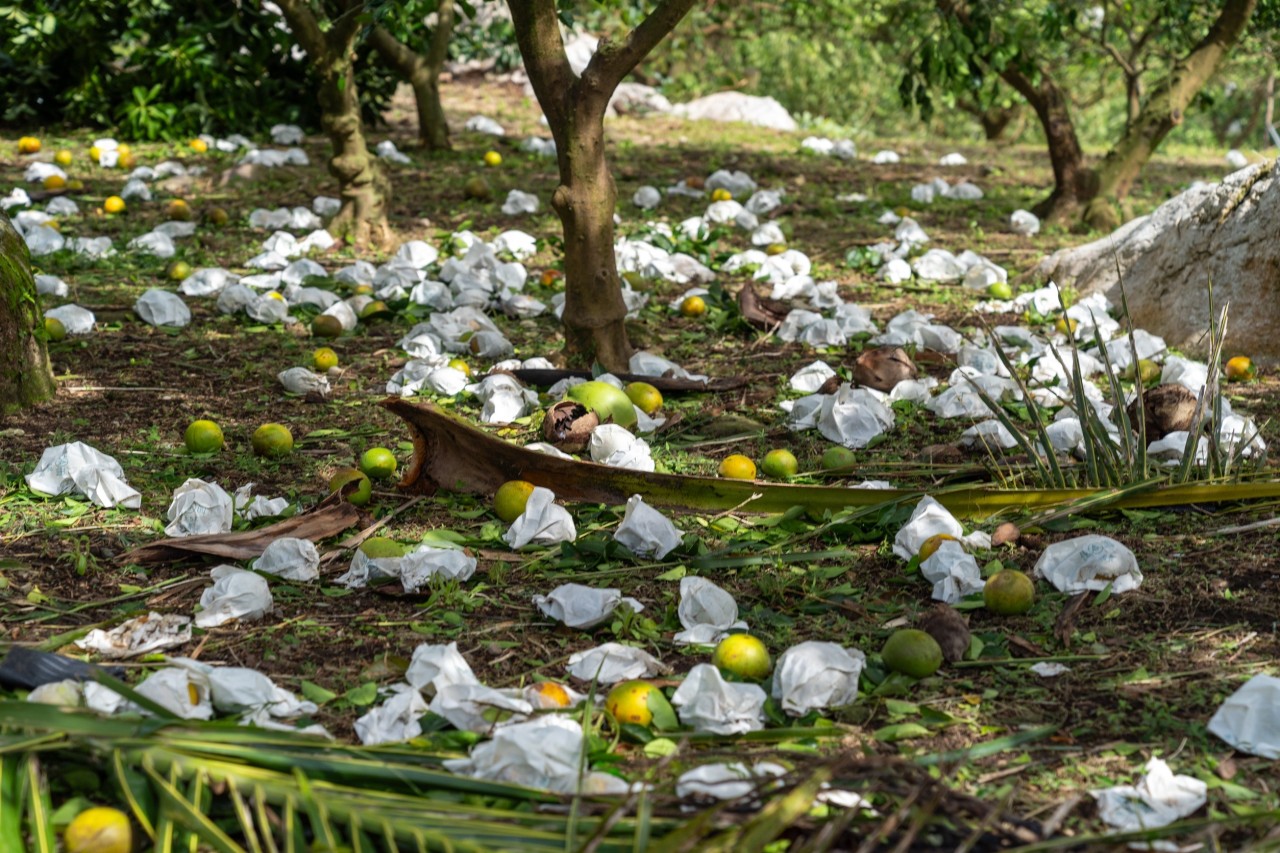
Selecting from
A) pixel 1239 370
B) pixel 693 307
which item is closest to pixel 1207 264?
pixel 1239 370

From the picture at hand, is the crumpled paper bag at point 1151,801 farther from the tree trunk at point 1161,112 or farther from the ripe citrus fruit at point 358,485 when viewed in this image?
the tree trunk at point 1161,112

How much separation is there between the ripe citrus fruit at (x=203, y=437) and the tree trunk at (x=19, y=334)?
2.36ft

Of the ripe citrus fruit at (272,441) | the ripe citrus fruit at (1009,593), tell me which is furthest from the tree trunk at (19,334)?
the ripe citrus fruit at (1009,593)

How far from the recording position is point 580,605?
2939mm

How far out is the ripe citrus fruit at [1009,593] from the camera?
2963 millimetres

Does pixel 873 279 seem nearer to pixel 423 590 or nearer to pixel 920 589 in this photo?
pixel 920 589

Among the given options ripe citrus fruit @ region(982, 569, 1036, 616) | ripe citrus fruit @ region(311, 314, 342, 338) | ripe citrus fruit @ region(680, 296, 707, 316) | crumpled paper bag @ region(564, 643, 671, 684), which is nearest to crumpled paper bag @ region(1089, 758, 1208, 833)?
ripe citrus fruit @ region(982, 569, 1036, 616)

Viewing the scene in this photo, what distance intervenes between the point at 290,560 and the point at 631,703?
114 centimetres

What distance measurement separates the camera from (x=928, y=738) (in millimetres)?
2461

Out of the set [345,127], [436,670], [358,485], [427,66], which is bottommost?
[436,670]

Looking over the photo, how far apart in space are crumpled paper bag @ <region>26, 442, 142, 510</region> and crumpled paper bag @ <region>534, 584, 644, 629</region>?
145 cm

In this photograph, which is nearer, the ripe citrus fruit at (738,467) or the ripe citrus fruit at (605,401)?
the ripe citrus fruit at (738,467)

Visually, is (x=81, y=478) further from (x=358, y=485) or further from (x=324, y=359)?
(x=324, y=359)

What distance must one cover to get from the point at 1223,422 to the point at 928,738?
223 centimetres
